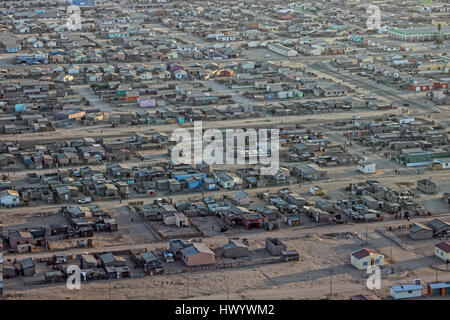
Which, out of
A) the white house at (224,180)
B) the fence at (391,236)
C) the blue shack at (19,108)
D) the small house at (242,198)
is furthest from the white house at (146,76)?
the fence at (391,236)

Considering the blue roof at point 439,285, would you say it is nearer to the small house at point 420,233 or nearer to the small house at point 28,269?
the small house at point 420,233

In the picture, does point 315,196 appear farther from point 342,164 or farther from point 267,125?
point 267,125

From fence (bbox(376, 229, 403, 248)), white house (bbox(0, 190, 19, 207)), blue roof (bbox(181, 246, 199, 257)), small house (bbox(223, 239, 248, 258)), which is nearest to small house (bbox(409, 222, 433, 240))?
fence (bbox(376, 229, 403, 248))

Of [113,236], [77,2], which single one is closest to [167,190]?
[113,236]

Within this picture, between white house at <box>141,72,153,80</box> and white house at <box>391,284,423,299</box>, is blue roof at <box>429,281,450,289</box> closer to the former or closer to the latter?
white house at <box>391,284,423,299</box>

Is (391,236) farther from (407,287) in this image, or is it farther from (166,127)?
(166,127)
